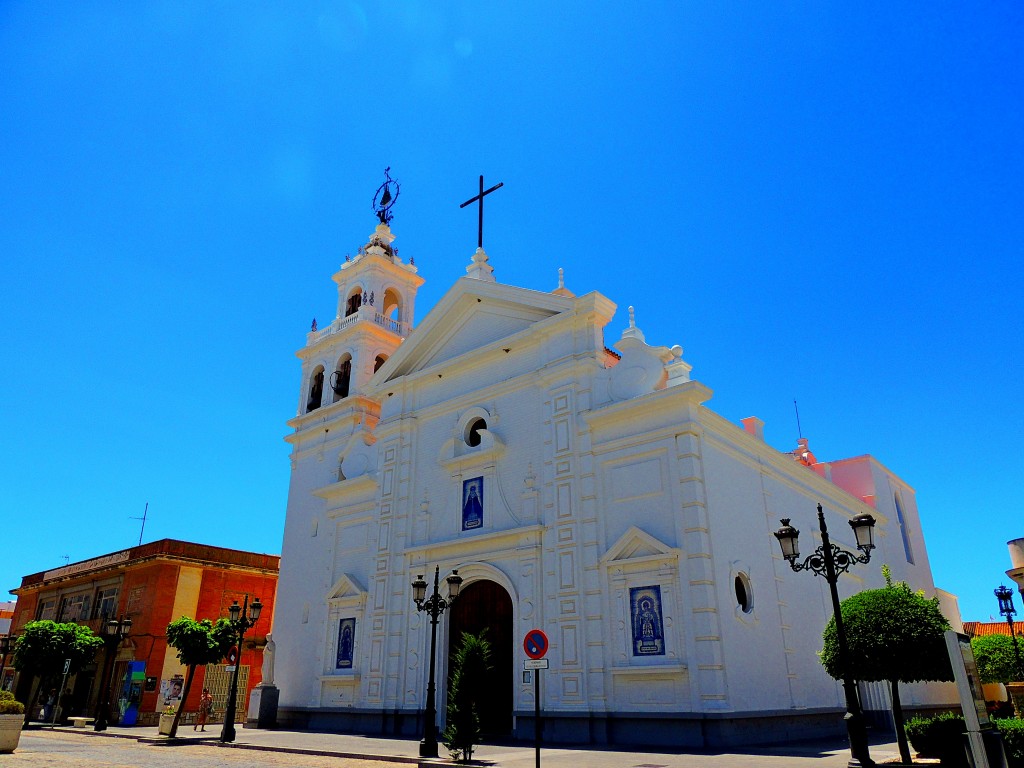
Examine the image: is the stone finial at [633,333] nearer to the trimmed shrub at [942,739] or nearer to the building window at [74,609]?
the trimmed shrub at [942,739]

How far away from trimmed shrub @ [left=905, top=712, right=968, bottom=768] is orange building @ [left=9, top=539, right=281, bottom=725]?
2693 cm

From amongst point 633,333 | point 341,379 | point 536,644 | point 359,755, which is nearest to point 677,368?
point 633,333

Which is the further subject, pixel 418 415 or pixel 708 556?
pixel 418 415

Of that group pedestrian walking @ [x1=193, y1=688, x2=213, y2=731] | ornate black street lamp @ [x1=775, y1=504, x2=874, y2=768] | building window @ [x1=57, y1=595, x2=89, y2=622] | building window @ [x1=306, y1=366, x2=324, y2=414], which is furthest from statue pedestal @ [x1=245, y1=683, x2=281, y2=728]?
building window @ [x1=57, y1=595, x2=89, y2=622]

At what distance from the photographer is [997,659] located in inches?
1175

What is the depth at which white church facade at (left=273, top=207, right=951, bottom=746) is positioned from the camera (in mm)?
17297

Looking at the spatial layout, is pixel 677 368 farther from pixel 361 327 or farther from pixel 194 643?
pixel 194 643

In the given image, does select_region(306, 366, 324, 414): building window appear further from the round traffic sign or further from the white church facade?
the round traffic sign

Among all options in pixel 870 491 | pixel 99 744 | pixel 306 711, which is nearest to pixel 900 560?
pixel 870 491

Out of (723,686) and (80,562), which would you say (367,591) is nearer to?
(723,686)

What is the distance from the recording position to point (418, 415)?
2530cm

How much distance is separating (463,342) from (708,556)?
11487mm

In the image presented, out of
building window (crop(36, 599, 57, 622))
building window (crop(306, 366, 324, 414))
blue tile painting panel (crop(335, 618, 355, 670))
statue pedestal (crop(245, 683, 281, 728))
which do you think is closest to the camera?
blue tile painting panel (crop(335, 618, 355, 670))

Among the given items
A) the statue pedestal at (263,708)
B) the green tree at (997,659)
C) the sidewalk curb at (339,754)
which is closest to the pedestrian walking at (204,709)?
the statue pedestal at (263,708)
